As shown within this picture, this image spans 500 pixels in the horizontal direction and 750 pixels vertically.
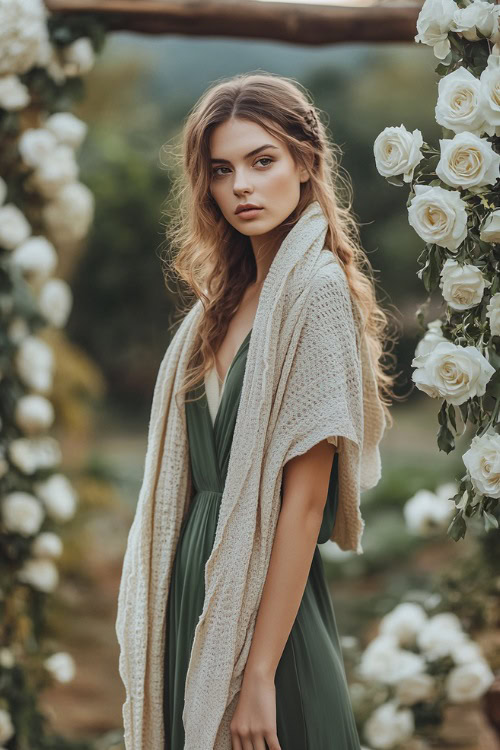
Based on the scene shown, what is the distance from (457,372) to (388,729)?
77.3 inches

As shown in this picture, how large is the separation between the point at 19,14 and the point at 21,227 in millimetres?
584

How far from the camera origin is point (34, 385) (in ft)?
9.92

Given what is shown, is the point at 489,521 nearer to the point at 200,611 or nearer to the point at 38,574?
the point at 200,611

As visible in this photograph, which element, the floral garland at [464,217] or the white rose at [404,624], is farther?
the white rose at [404,624]

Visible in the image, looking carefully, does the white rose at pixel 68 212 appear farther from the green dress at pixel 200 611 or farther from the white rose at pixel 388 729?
the white rose at pixel 388 729

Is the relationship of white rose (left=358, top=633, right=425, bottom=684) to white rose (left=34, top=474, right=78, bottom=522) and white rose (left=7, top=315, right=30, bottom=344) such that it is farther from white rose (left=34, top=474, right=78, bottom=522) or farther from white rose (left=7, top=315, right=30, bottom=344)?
white rose (left=7, top=315, right=30, bottom=344)

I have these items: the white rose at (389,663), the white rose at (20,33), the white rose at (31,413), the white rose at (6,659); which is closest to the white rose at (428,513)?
the white rose at (389,663)

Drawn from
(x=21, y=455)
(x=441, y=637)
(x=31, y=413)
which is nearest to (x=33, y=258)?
(x=31, y=413)

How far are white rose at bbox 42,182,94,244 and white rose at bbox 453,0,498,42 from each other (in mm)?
1819

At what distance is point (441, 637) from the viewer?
316cm

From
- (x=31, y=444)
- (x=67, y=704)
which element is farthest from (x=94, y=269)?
(x=31, y=444)

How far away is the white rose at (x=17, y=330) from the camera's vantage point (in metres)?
3.00

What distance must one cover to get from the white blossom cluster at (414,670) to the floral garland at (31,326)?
93 centimetres

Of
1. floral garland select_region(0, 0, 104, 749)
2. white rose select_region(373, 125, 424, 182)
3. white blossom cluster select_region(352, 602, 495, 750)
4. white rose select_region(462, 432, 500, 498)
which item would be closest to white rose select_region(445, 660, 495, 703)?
white blossom cluster select_region(352, 602, 495, 750)
